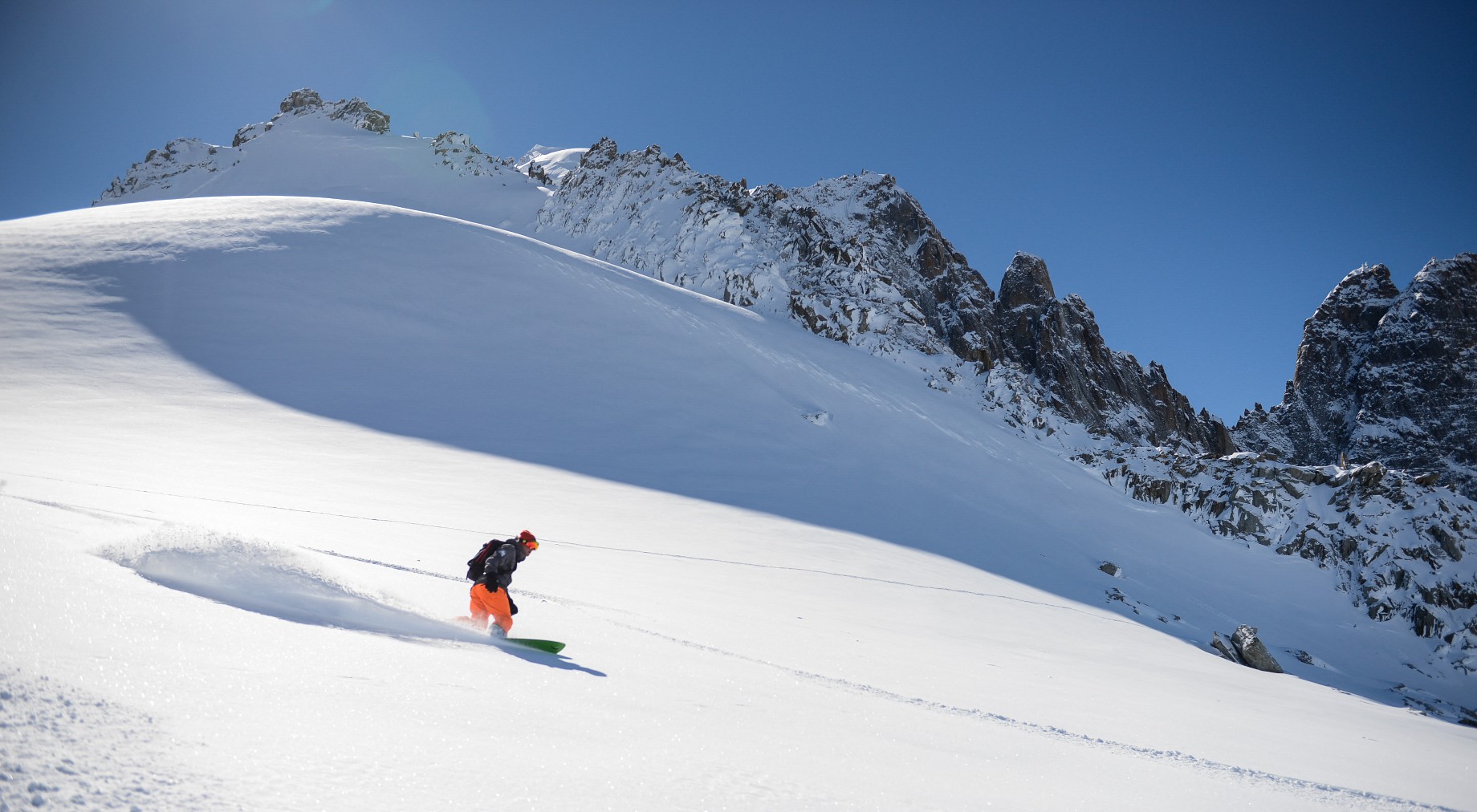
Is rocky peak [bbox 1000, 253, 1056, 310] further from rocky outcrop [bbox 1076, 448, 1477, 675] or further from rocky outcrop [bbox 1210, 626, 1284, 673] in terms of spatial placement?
rocky outcrop [bbox 1210, 626, 1284, 673]

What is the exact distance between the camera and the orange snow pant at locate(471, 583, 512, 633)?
20.5 ft

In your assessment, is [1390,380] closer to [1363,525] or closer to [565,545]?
[1363,525]

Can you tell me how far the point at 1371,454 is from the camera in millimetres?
67625

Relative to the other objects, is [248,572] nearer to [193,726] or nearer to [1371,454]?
[193,726]

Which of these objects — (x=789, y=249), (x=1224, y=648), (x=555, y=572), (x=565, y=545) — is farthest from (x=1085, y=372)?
(x=555, y=572)

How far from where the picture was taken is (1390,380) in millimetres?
69125

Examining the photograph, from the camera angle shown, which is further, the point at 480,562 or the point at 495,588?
the point at 480,562

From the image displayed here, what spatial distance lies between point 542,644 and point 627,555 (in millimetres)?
5873

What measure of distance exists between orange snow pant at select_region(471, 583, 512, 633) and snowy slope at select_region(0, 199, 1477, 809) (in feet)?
1.28

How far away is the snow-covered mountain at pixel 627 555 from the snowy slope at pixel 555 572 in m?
0.05

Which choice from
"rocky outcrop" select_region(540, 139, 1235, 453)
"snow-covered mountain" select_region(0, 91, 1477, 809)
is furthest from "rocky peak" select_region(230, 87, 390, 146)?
"snow-covered mountain" select_region(0, 91, 1477, 809)

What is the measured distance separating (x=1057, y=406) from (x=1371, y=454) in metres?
31.7

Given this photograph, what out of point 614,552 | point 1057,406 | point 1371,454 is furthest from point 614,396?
point 1371,454

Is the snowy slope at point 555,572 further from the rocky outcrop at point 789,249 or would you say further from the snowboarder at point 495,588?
the rocky outcrop at point 789,249
